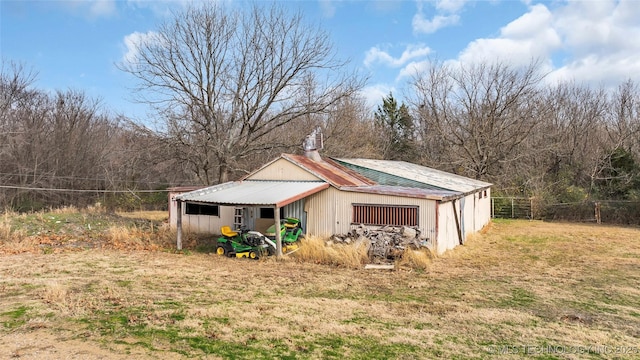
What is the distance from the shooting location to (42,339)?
5.39 meters

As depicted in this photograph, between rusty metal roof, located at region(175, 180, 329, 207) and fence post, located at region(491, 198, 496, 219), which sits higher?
rusty metal roof, located at region(175, 180, 329, 207)

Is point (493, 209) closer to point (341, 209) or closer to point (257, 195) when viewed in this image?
point (341, 209)

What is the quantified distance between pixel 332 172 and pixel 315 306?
826 centimetres

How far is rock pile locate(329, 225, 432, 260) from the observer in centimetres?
1144

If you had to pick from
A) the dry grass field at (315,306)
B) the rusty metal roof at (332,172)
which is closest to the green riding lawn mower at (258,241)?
the dry grass field at (315,306)

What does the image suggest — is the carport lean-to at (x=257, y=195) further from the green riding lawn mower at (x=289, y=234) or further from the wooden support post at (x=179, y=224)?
the green riding lawn mower at (x=289, y=234)

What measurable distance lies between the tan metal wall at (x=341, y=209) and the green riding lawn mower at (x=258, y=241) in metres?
0.70

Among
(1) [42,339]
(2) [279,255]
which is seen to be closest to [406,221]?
(2) [279,255]

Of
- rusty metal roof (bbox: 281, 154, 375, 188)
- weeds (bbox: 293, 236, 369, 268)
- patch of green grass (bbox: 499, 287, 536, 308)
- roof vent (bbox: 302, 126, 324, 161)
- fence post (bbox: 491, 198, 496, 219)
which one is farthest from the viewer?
fence post (bbox: 491, 198, 496, 219)

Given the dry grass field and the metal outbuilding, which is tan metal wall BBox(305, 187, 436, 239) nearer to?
the metal outbuilding

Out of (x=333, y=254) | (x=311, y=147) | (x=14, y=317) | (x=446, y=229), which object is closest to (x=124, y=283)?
(x=14, y=317)

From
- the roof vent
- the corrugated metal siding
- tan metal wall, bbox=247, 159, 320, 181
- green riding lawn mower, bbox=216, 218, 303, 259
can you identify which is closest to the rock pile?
the corrugated metal siding

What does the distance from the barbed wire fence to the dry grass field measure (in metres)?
8.26

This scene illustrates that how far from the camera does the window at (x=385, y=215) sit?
39.5 ft
